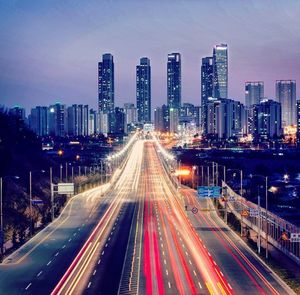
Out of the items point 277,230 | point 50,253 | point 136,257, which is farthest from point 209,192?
point 50,253

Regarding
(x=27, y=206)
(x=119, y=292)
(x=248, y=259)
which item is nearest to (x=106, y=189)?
(x=27, y=206)

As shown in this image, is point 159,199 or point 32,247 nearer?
point 32,247

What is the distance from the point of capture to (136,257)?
44781mm

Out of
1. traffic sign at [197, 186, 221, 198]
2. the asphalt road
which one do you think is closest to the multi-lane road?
the asphalt road

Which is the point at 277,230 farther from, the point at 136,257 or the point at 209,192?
the point at 209,192

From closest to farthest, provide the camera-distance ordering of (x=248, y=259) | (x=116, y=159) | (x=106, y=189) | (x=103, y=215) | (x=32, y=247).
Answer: (x=248, y=259) → (x=32, y=247) → (x=103, y=215) → (x=106, y=189) → (x=116, y=159)

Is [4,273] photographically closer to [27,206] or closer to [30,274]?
[30,274]

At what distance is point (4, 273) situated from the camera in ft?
133

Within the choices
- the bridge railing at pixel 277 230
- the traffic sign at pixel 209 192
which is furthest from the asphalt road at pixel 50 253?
the bridge railing at pixel 277 230

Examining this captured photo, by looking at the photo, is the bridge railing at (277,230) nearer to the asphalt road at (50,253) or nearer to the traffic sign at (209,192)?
the traffic sign at (209,192)

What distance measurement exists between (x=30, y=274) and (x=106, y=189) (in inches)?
2427

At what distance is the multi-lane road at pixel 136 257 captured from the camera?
36125 mm

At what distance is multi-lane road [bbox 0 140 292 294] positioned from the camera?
3612cm

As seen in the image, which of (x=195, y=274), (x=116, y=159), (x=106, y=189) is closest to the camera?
(x=195, y=274)
